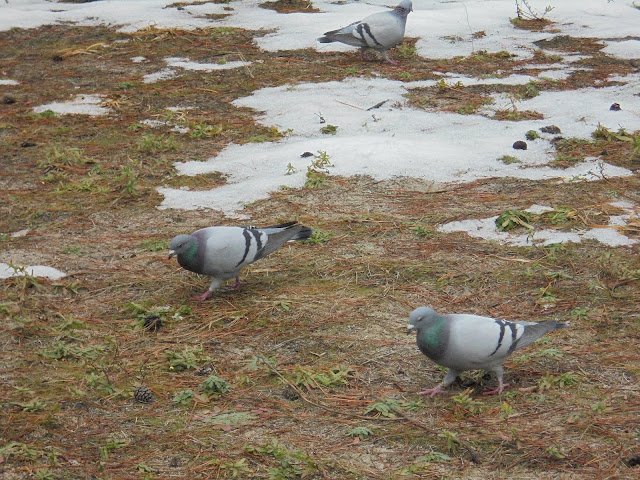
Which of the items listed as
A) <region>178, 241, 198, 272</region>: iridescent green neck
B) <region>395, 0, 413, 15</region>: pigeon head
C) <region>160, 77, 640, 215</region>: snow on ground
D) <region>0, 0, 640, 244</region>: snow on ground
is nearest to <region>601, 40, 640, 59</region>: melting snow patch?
<region>0, 0, 640, 244</region>: snow on ground

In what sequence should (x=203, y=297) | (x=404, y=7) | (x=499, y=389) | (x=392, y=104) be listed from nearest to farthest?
(x=499, y=389) < (x=203, y=297) < (x=392, y=104) < (x=404, y=7)

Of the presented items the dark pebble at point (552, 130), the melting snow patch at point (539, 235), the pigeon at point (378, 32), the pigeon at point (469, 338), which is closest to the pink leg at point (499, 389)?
the pigeon at point (469, 338)

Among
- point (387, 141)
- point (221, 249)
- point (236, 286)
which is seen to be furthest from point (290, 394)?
point (387, 141)

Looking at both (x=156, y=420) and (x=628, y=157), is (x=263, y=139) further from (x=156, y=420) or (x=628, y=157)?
(x=156, y=420)

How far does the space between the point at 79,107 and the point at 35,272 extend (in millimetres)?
3332

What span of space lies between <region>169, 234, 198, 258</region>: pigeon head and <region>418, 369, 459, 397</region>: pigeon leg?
5.18 feet

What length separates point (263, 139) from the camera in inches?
273

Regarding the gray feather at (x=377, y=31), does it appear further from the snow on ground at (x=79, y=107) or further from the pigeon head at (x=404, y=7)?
the snow on ground at (x=79, y=107)

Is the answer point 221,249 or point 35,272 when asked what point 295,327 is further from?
point 35,272

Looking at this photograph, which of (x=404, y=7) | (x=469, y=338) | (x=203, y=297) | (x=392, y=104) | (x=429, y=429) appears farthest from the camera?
(x=404, y=7)

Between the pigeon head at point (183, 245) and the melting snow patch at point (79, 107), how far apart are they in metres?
3.62

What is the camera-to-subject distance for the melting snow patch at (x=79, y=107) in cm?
771

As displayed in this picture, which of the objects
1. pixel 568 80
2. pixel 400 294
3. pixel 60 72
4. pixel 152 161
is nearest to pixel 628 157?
pixel 568 80

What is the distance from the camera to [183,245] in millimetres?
4512
